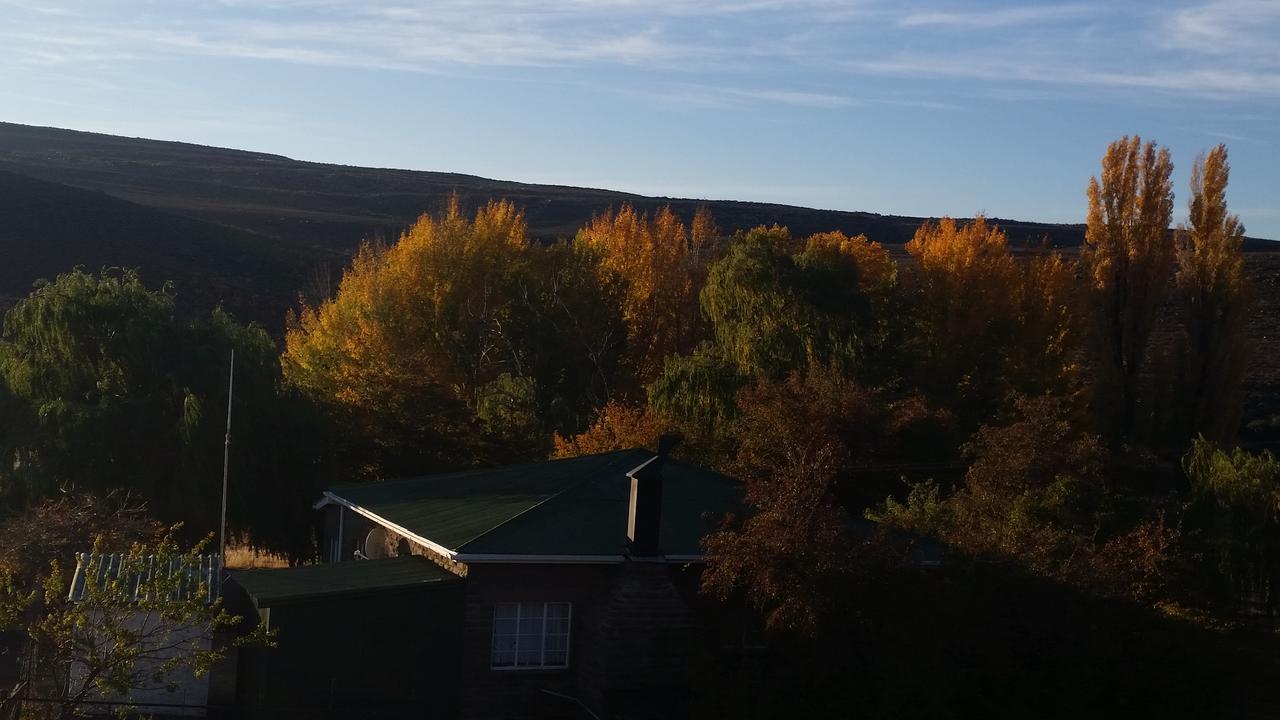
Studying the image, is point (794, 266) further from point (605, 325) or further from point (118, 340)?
point (118, 340)

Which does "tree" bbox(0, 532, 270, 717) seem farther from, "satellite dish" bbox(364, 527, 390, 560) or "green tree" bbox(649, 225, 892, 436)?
"green tree" bbox(649, 225, 892, 436)

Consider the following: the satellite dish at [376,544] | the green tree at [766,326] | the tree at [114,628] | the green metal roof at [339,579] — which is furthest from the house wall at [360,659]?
the green tree at [766,326]

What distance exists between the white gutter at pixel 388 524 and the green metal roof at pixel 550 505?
90 mm

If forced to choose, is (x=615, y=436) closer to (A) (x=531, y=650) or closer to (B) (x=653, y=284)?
(A) (x=531, y=650)

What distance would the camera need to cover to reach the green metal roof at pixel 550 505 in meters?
18.7

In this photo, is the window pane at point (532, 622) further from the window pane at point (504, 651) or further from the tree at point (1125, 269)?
the tree at point (1125, 269)

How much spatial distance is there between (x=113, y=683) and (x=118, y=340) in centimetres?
1791

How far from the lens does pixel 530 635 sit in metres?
18.5

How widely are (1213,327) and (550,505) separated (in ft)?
96.2

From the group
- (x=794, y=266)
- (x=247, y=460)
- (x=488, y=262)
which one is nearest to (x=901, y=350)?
(x=794, y=266)

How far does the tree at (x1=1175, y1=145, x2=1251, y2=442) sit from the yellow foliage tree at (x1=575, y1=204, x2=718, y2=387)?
17.7 metres

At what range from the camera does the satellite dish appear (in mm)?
23334

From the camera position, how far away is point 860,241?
5119 cm

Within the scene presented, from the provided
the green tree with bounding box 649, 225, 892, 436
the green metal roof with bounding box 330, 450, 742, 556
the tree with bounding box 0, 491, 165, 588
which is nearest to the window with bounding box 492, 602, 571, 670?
the green metal roof with bounding box 330, 450, 742, 556
